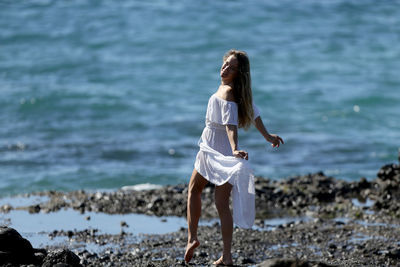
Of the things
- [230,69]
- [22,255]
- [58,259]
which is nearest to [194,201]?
[230,69]

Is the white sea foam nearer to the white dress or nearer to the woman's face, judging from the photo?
the white dress

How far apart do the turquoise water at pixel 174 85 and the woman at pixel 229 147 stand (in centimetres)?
628

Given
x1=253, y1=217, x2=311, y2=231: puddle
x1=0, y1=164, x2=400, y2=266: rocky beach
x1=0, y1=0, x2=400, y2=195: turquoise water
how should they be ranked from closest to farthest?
x1=0, y1=164, x2=400, y2=266: rocky beach → x1=253, y1=217, x2=311, y2=231: puddle → x1=0, y1=0, x2=400, y2=195: turquoise water

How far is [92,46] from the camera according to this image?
26328 mm

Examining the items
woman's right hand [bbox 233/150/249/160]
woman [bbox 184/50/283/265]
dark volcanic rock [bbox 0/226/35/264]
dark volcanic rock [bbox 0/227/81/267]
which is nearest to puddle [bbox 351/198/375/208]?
woman [bbox 184/50/283/265]

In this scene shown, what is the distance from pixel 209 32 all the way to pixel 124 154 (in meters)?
13.4

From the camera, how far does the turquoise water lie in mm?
15211

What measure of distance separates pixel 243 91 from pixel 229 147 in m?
0.61

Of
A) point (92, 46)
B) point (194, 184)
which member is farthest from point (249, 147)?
point (92, 46)

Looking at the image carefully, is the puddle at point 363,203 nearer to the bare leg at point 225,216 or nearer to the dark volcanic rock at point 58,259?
the bare leg at point 225,216

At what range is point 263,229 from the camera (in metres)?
9.82

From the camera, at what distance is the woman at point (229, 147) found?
7.18 meters

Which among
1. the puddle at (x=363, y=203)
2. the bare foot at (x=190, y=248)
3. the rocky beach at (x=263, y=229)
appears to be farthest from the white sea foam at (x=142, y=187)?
the bare foot at (x=190, y=248)

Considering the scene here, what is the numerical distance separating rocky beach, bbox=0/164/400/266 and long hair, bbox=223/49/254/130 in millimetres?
1552
